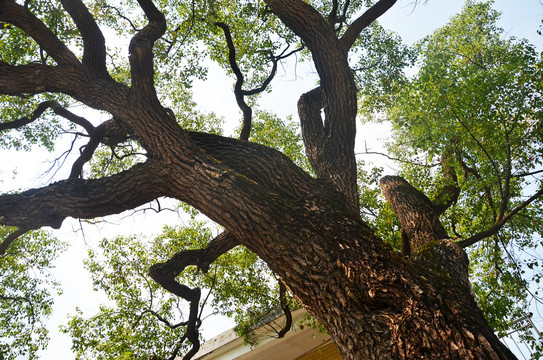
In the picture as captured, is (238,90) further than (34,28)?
Yes

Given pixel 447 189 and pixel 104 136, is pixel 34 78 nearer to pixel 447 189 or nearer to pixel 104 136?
pixel 104 136

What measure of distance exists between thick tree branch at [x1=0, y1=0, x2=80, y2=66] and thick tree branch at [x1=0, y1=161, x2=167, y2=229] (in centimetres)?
188

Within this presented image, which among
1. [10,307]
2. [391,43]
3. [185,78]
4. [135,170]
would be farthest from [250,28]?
[10,307]

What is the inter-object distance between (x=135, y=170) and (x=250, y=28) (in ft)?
17.8

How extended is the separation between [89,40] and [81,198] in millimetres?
2312

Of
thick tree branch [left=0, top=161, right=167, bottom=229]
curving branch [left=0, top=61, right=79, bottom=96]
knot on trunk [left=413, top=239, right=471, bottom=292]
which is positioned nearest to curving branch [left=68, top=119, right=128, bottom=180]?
curving branch [left=0, top=61, right=79, bottom=96]

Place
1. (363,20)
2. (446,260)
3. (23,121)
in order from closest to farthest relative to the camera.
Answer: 1. (446,260)
2. (23,121)
3. (363,20)

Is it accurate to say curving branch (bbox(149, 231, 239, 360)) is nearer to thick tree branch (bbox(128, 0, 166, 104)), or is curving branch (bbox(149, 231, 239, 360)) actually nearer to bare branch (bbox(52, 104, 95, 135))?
thick tree branch (bbox(128, 0, 166, 104))

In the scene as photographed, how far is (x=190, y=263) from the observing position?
537cm

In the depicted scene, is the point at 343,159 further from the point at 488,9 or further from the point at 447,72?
the point at 488,9

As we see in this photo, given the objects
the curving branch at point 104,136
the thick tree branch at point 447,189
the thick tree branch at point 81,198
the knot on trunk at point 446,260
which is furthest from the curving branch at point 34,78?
the thick tree branch at point 447,189

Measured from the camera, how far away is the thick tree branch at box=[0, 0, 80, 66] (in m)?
4.89

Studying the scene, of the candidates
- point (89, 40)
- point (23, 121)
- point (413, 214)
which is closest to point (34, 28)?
point (89, 40)

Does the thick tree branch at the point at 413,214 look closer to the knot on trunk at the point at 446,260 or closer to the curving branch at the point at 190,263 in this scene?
the knot on trunk at the point at 446,260
